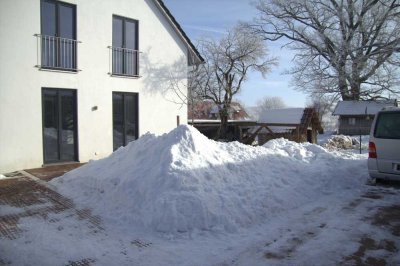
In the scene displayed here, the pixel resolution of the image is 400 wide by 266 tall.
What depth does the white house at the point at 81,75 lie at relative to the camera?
11578mm

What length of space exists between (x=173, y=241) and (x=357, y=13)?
3346 cm

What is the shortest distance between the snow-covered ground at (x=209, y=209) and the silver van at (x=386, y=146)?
0.51 metres

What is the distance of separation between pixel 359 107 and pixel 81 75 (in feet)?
108

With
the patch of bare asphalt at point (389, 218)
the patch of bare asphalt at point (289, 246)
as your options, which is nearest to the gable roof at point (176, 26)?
the patch of bare asphalt at point (389, 218)

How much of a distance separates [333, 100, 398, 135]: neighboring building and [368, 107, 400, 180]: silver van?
30.2 m

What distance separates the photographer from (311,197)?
8.03 m

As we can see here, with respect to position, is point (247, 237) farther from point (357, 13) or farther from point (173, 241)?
point (357, 13)

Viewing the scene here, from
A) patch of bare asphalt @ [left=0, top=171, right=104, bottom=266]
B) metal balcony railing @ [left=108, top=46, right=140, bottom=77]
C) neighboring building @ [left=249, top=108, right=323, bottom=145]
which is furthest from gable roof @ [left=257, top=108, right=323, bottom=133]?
patch of bare asphalt @ [left=0, top=171, right=104, bottom=266]

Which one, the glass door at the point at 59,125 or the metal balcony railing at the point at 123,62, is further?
the metal balcony railing at the point at 123,62

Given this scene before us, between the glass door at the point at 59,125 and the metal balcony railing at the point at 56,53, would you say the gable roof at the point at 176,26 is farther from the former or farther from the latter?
the glass door at the point at 59,125

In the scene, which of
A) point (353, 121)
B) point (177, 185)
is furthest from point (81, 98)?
point (353, 121)

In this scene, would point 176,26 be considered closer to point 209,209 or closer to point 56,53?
point 56,53

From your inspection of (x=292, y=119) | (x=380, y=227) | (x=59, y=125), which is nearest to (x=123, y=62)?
(x=59, y=125)

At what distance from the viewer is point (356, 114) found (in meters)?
38.8
